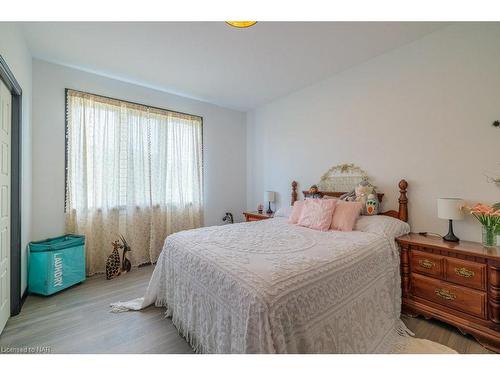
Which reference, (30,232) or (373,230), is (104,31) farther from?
(373,230)

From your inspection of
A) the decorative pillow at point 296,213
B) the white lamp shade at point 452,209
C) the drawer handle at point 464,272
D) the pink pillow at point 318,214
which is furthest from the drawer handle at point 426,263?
the decorative pillow at point 296,213

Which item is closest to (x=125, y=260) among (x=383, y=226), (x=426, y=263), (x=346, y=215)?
(x=346, y=215)

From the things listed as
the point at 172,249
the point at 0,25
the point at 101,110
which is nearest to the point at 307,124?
the point at 172,249

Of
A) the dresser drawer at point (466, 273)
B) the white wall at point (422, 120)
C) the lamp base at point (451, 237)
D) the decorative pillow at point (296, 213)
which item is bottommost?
the dresser drawer at point (466, 273)

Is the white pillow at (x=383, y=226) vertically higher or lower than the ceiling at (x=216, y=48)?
lower

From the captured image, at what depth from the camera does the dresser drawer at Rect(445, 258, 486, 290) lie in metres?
1.62

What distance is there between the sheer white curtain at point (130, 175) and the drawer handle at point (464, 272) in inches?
131

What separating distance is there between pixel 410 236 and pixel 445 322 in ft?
2.35

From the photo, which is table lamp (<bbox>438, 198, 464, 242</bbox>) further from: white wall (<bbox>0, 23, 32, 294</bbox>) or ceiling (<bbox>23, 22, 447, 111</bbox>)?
white wall (<bbox>0, 23, 32, 294</bbox>)

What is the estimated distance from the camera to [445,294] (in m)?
1.78

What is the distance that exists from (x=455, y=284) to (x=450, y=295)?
10cm

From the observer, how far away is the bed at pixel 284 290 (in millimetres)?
1069

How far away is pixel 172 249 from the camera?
1930 millimetres

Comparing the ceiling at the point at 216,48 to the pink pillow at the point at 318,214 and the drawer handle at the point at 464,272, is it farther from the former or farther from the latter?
the drawer handle at the point at 464,272
